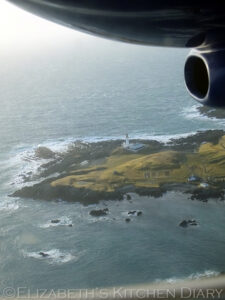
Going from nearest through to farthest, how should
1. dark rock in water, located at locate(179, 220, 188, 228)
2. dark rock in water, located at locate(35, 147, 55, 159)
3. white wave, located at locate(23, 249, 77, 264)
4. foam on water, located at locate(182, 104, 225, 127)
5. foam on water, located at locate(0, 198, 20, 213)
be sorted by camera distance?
white wave, located at locate(23, 249, 77, 264), dark rock in water, located at locate(179, 220, 188, 228), foam on water, located at locate(0, 198, 20, 213), dark rock in water, located at locate(35, 147, 55, 159), foam on water, located at locate(182, 104, 225, 127)

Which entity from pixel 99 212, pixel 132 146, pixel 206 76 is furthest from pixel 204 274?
pixel 132 146

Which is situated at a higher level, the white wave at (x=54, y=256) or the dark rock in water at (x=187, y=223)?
the dark rock in water at (x=187, y=223)

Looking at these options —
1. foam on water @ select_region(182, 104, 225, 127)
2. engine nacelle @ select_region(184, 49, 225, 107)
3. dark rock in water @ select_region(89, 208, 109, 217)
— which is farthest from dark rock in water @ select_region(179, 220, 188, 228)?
engine nacelle @ select_region(184, 49, 225, 107)

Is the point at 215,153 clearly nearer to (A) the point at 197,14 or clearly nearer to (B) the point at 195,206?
(B) the point at 195,206

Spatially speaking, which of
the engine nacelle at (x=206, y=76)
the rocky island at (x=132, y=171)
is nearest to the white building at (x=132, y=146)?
the rocky island at (x=132, y=171)

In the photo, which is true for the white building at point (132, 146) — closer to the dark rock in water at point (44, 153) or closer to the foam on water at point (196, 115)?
the dark rock in water at point (44, 153)

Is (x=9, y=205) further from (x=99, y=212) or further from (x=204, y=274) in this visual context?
(x=204, y=274)

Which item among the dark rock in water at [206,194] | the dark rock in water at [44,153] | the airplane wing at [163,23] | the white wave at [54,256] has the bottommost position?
the airplane wing at [163,23]

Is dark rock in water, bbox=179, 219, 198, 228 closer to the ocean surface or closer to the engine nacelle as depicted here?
the ocean surface
